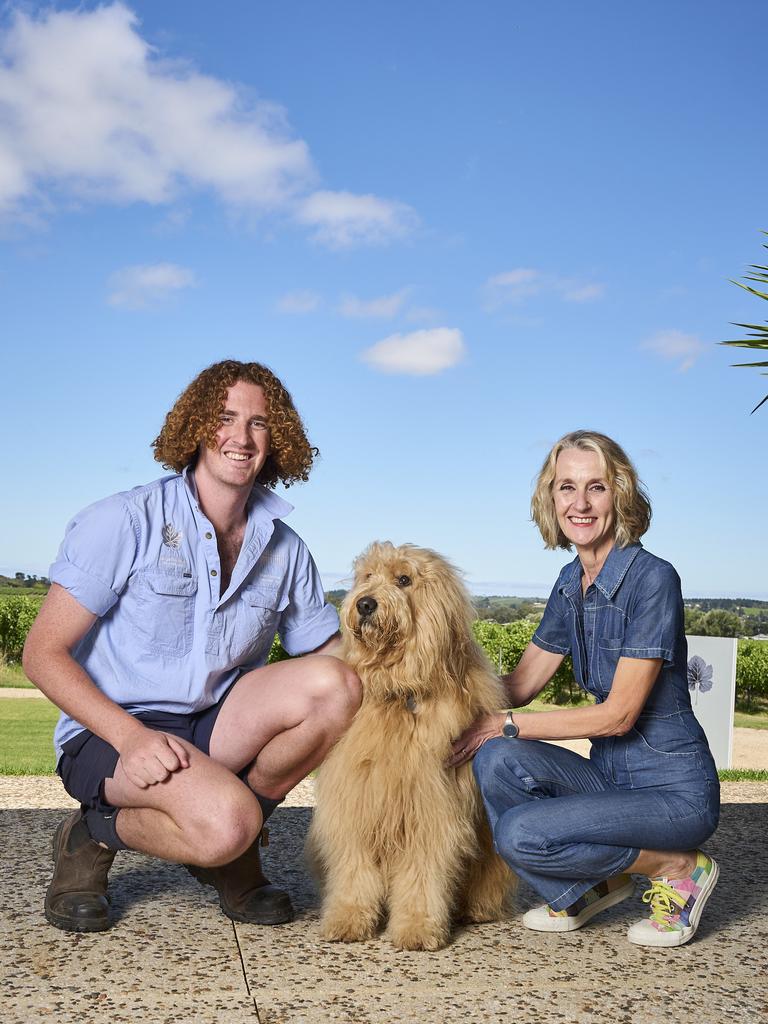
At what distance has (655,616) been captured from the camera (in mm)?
3498

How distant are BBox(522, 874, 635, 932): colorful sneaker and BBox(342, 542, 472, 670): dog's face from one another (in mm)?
1027

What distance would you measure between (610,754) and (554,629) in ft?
1.77

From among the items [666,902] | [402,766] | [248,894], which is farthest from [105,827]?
[666,902]

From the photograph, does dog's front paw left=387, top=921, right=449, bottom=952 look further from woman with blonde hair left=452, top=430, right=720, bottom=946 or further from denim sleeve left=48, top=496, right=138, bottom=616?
denim sleeve left=48, top=496, right=138, bottom=616

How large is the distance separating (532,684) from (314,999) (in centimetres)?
153

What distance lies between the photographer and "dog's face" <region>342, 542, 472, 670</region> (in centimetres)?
347

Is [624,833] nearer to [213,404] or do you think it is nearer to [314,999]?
[314,999]

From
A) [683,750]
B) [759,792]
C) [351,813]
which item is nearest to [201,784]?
[351,813]

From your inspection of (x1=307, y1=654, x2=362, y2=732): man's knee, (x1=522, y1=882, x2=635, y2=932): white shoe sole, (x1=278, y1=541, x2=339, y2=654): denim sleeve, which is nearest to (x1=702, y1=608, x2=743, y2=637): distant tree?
(x1=522, y1=882, x2=635, y2=932): white shoe sole

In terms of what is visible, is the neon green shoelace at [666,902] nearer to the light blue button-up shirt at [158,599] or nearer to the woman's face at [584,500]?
the woman's face at [584,500]

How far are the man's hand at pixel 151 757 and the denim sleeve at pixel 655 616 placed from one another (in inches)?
60.8

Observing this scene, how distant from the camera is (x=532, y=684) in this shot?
403cm

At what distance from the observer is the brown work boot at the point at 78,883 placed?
3.54 meters

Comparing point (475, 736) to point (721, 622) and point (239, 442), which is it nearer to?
point (239, 442)
